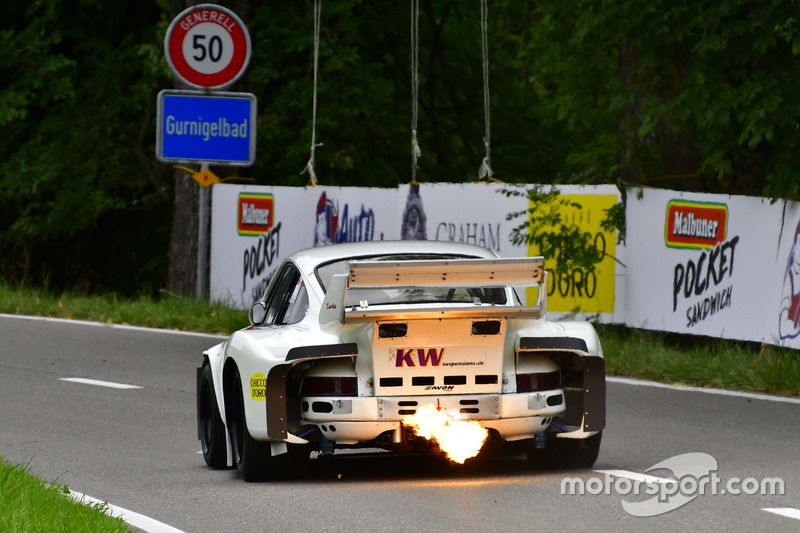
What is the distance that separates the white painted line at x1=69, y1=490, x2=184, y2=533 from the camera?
781cm

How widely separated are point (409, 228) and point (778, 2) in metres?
5.74

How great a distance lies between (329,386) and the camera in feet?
30.1

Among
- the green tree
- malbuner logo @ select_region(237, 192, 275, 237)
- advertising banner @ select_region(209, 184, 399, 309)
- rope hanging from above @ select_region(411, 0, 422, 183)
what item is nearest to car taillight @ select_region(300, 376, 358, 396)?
rope hanging from above @ select_region(411, 0, 422, 183)

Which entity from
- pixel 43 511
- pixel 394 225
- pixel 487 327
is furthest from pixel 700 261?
pixel 43 511

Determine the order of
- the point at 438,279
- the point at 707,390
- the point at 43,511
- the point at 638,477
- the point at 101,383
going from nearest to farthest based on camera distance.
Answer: the point at 43,511 → the point at 438,279 → the point at 638,477 → the point at 707,390 → the point at 101,383

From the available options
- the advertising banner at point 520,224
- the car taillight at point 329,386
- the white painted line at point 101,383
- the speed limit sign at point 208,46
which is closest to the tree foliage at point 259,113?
the advertising banner at point 520,224

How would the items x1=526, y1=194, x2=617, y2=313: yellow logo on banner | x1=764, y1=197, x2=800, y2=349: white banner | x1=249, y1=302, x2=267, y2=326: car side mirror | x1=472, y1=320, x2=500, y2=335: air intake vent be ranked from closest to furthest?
x1=472, y1=320, x2=500, y2=335: air intake vent → x1=249, y1=302, x2=267, y2=326: car side mirror → x1=764, y1=197, x2=800, y2=349: white banner → x1=526, y1=194, x2=617, y2=313: yellow logo on banner

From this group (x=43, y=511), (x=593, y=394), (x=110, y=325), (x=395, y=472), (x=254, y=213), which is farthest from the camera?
(x=254, y=213)

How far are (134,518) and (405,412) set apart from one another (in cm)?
157

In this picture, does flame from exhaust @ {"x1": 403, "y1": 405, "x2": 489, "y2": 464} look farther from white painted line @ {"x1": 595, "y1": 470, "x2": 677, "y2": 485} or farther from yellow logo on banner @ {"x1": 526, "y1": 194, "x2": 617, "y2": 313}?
yellow logo on banner @ {"x1": 526, "y1": 194, "x2": 617, "y2": 313}

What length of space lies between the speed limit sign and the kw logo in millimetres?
11915

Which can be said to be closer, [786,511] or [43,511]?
[43,511]

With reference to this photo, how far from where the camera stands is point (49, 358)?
17.2 metres

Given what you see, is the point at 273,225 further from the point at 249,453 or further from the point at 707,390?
the point at 249,453
